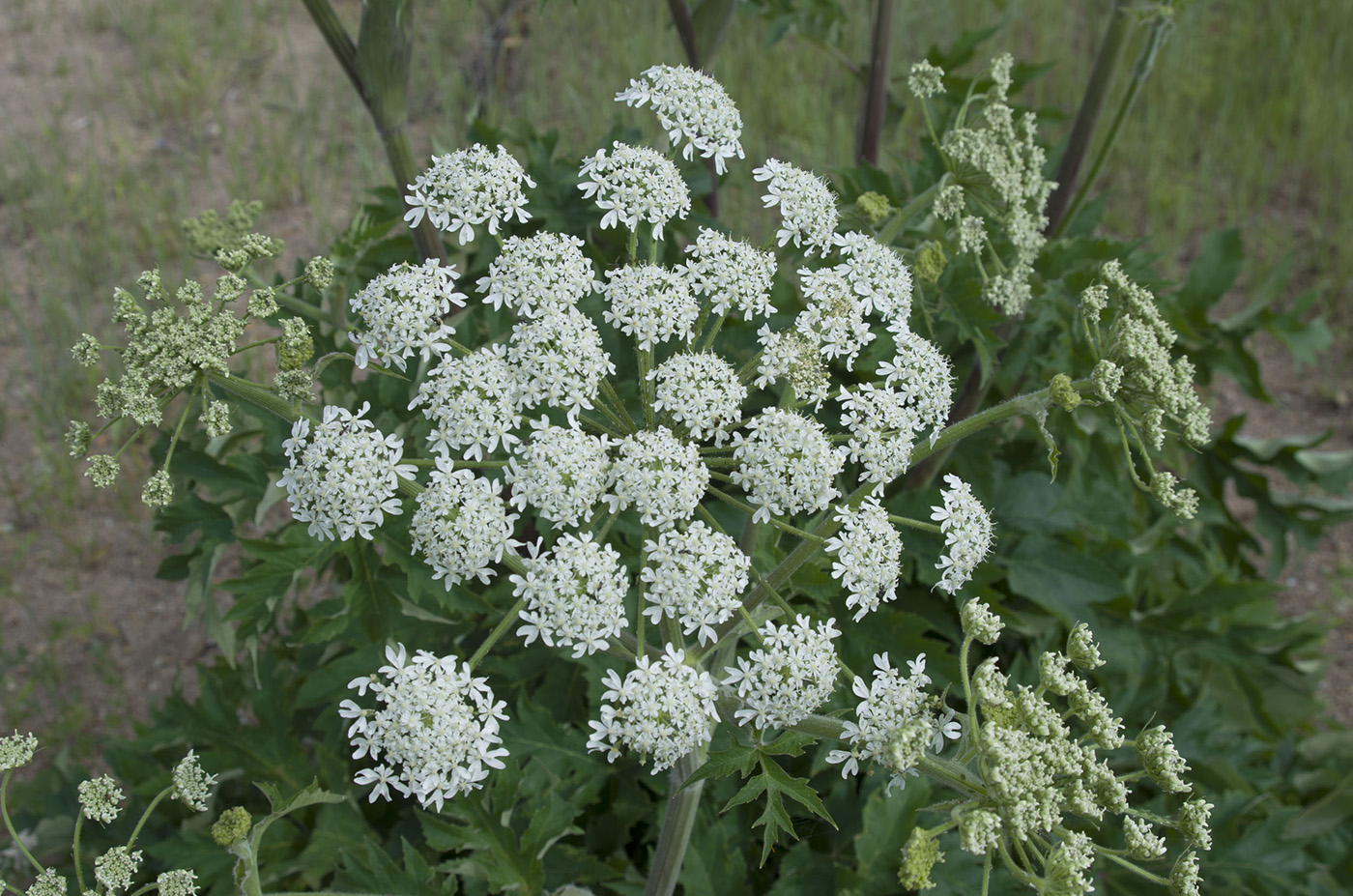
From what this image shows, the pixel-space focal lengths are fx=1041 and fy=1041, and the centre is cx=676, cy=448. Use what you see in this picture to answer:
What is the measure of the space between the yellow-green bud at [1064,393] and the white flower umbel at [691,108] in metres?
1.09

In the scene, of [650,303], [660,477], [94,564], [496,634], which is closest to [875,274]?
[650,303]

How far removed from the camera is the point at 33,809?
4801 millimetres

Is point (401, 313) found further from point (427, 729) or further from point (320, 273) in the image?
point (427, 729)

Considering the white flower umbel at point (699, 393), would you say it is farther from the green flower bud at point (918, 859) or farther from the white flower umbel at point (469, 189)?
the green flower bud at point (918, 859)

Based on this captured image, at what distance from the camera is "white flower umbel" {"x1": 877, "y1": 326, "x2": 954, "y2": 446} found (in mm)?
2742

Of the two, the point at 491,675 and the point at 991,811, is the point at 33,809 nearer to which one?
the point at 491,675

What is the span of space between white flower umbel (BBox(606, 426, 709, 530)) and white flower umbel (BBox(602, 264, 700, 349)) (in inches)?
13.0

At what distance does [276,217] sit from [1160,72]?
7567 millimetres

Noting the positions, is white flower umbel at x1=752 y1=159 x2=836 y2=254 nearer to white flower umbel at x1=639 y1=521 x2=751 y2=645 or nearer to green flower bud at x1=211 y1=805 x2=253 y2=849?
white flower umbel at x1=639 y1=521 x2=751 y2=645

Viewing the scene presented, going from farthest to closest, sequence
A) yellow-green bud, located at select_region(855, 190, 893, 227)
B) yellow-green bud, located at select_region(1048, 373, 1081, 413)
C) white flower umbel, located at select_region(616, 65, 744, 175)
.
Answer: yellow-green bud, located at select_region(855, 190, 893, 227) → white flower umbel, located at select_region(616, 65, 744, 175) → yellow-green bud, located at select_region(1048, 373, 1081, 413)

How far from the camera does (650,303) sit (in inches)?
107

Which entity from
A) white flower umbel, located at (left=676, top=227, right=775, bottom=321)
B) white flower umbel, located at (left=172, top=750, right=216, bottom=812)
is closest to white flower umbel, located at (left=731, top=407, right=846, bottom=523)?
white flower umbel, located at (left=676, top=227, right=775, bottom=321)

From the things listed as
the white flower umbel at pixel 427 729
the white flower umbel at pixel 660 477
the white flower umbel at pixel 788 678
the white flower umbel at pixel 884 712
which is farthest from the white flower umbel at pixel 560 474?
the white flower umbel at pixel 884 712

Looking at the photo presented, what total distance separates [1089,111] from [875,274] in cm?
213
